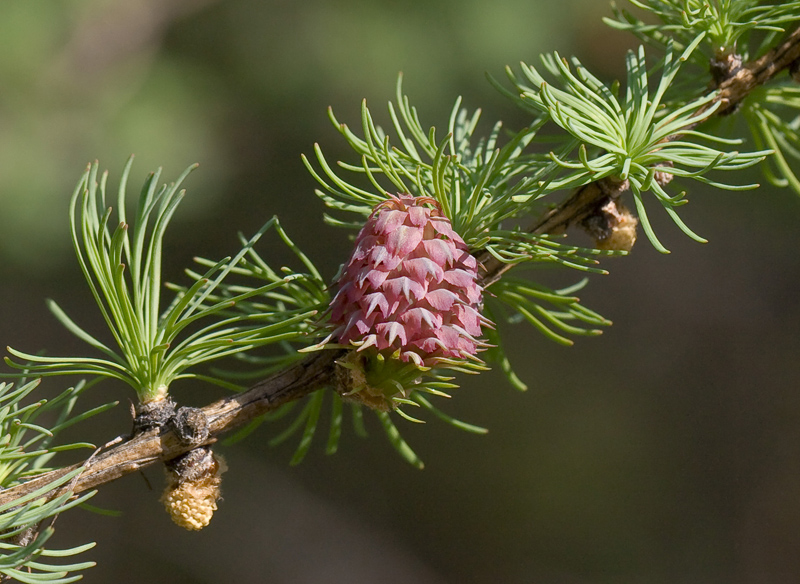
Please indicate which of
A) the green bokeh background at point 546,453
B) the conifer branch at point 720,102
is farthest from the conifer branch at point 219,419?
the green bokeh background at point 546,453

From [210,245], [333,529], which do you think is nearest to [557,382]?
[333,529]

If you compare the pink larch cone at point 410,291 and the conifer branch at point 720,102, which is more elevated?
the conifer branch at point 720,102

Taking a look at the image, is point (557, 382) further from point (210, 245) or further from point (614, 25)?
point (614, 25)

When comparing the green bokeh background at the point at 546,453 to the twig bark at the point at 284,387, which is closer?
the twig bark at the point at 284,387

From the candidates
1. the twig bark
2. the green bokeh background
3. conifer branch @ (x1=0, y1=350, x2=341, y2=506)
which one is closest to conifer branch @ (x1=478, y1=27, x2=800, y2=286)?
the twig bark

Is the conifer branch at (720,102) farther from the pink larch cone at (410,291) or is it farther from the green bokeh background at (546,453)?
the green bokeh background at (546,453)
